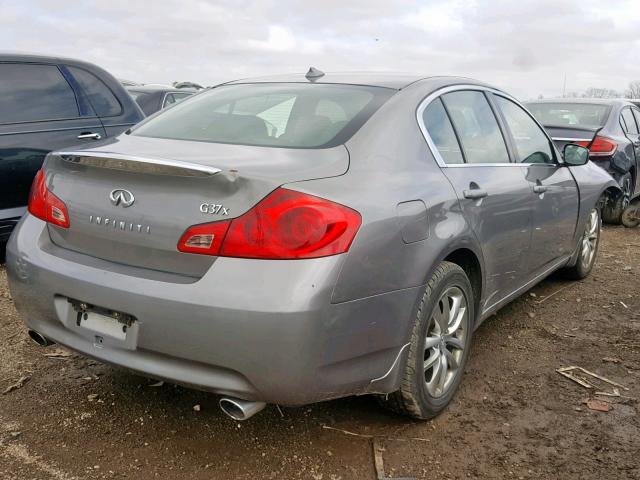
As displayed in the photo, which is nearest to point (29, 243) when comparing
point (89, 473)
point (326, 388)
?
point (89, 473)

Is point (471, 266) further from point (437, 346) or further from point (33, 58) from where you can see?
point (33, 58)

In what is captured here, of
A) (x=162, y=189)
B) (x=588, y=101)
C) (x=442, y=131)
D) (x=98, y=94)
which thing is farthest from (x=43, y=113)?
(x=588, y=101)

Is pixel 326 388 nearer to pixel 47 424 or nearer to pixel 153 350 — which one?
pixel 153 350

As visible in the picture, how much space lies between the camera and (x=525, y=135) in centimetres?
388

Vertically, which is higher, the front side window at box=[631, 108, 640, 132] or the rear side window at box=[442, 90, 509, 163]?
the rear side window at box=[442, 90, 509, 163]

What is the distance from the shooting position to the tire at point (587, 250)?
490cm

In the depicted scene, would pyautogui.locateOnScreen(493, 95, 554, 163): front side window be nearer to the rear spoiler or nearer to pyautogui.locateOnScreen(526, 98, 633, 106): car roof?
the rear spoiler

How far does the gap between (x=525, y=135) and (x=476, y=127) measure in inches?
27.5

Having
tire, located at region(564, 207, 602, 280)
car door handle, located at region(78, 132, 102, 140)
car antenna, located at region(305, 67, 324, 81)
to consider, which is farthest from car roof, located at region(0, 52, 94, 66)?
tire, located at region(564, 207, 602, 280)

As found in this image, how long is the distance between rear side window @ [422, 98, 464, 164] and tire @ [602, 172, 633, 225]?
5325 millimetres

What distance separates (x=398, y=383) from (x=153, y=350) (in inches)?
37.5

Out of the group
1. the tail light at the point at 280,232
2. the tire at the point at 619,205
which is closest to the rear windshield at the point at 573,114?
the tire at the point at 619,205

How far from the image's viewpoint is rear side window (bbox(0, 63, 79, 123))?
15.6 ft

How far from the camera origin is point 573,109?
25.7 feet
